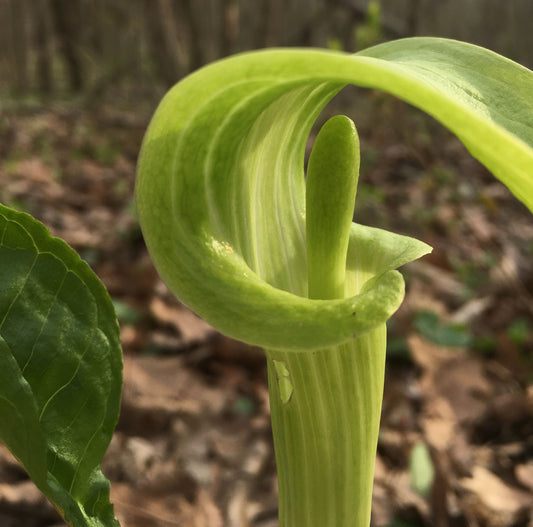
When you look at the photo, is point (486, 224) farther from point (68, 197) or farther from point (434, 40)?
point (434, 40)

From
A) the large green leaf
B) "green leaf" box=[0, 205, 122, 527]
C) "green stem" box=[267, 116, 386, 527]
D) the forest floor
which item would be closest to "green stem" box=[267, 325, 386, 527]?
"green stem" box=[267, 116, 386, 527]

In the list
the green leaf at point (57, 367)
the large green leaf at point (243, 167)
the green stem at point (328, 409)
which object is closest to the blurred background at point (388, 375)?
the green leaf at point (57, 367)

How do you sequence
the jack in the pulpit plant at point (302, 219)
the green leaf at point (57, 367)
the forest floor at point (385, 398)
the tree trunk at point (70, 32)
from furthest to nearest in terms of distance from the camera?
the tree trunk at point (70, 32), the forest floor at point (385, 398), the green leaf at point (57, 367), the jack in the pulpit plant at point (302, 219)

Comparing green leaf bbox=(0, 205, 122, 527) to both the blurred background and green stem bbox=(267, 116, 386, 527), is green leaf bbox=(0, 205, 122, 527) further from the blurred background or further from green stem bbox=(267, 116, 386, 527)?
the blurred background

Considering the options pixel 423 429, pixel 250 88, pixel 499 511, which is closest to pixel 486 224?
pixel 423 429

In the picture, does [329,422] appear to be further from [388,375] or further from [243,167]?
[388,375]

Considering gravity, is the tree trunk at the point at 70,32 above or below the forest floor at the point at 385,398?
below

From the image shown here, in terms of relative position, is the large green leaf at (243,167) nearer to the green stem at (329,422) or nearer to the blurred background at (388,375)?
the green stem at (329,422)
